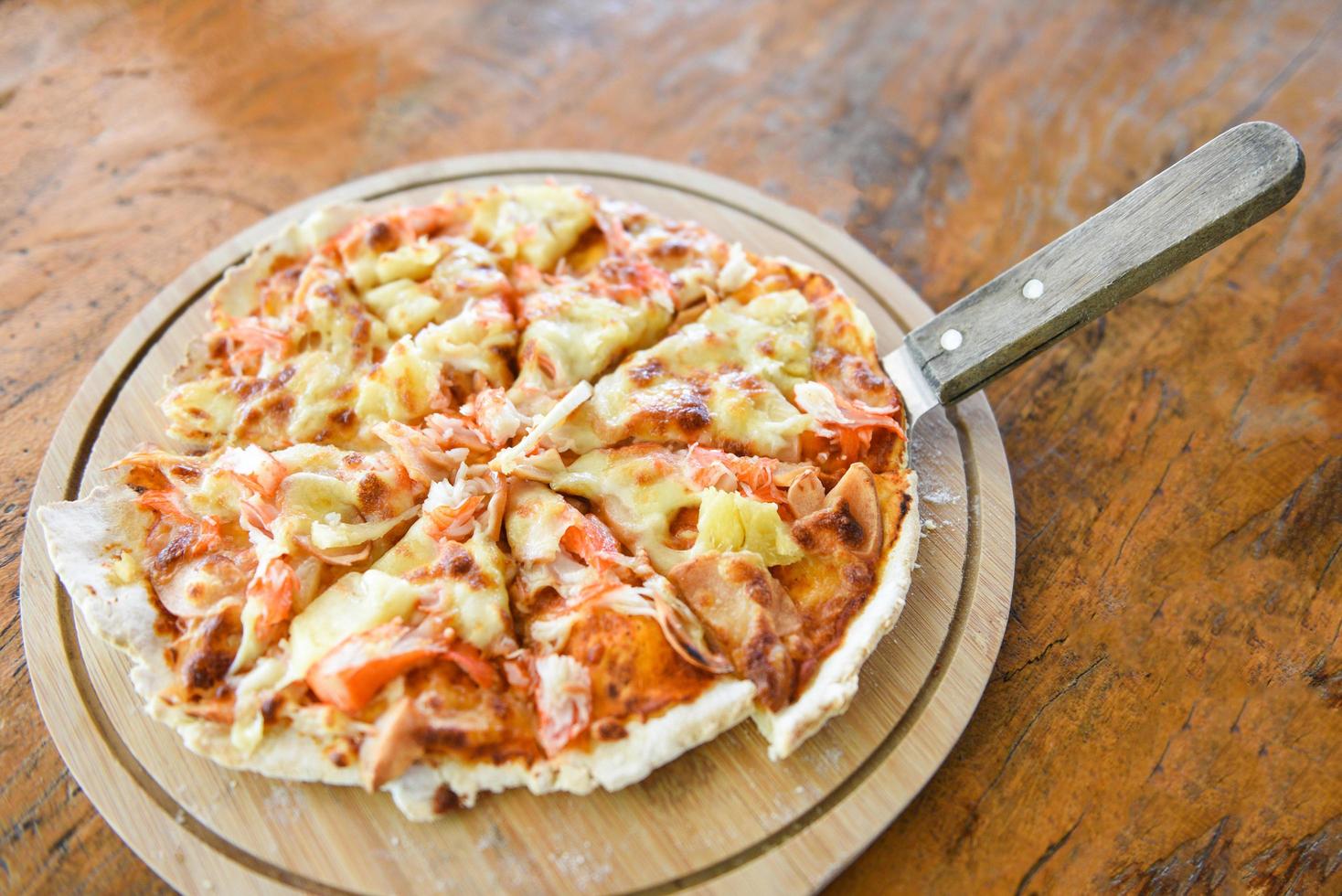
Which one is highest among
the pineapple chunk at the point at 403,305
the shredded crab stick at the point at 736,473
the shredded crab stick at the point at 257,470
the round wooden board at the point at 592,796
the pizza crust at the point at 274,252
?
the pizza crust at the point at 274,252

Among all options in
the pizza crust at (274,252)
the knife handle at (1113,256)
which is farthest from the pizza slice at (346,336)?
Answer: the knife handle at (1113,256)

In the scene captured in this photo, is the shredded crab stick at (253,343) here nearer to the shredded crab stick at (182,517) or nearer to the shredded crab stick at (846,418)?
the shredded crab stick at (182,517)

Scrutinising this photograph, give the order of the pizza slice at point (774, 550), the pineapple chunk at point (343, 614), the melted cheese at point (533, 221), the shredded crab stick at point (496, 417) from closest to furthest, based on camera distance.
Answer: the pineapple chunk at point (343, 614) < the pizza slice at point (774, 550) < the shredded crab stick at point (496, 417) < the melted cheese at point (533, 221)

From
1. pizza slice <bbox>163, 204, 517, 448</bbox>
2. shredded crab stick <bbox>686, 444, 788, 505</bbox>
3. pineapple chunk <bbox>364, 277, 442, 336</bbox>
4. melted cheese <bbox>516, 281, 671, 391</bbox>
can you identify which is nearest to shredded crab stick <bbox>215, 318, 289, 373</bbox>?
pizza slice <bbox>163, 204, 517, 448</bbox>

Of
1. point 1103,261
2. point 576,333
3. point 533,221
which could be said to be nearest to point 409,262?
point 533,221

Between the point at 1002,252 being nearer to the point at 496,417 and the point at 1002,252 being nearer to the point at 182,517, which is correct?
the point at 496,417

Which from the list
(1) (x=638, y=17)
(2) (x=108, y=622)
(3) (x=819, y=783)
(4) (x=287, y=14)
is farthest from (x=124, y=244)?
(3) (x=819, y=783)

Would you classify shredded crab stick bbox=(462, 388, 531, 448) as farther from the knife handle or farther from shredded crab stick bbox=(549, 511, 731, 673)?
the knife handle
